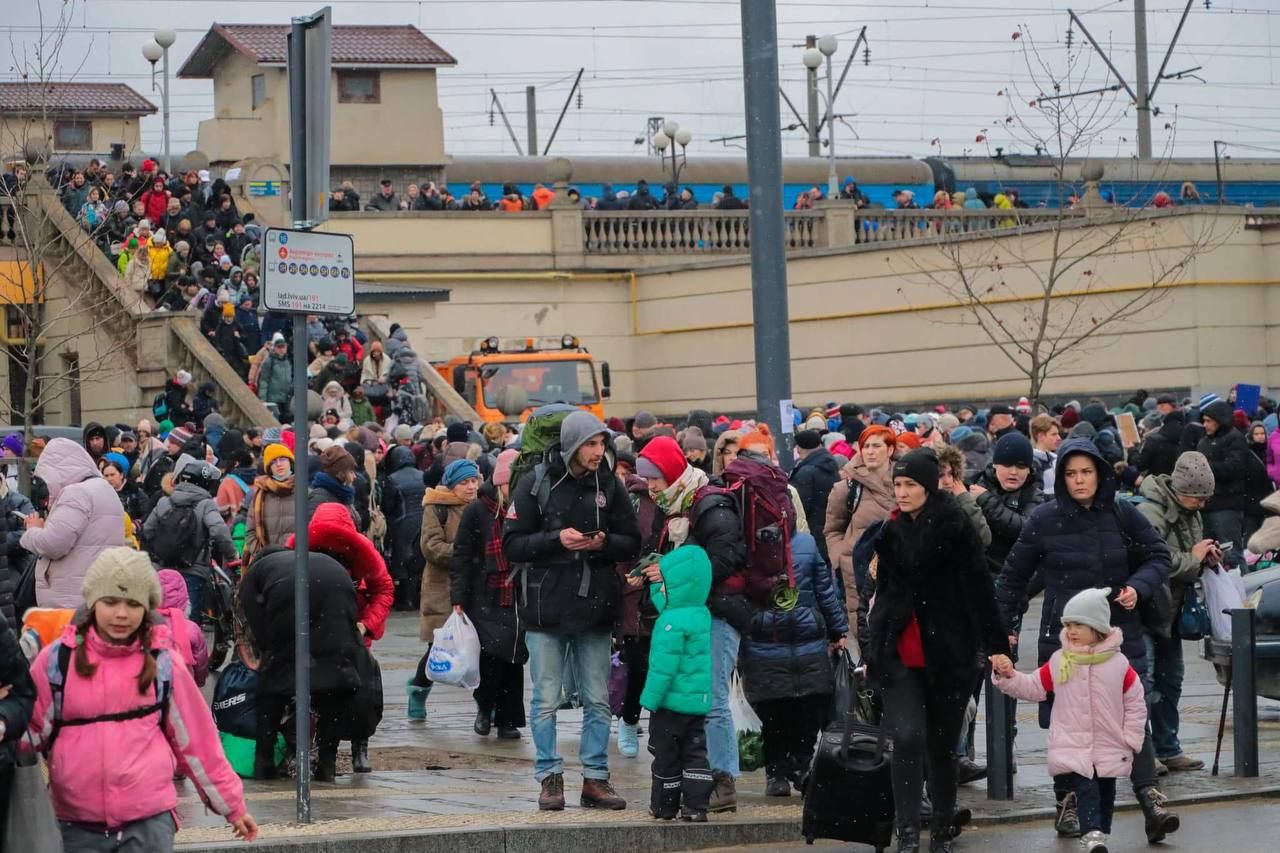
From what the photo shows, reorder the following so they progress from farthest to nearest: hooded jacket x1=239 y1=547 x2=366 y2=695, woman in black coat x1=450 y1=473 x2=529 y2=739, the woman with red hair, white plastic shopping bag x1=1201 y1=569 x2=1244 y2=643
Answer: the woman with red hair < woman in black coat x1=450 y1=473 x2=529 y2=739 < white plastic shopping bag x1=1201 y1=569 x2=1244 y2=643 < hooded jacket x1=239 y1=547 x2=366 y2=695

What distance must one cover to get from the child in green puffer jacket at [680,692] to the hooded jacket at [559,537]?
1.13ft

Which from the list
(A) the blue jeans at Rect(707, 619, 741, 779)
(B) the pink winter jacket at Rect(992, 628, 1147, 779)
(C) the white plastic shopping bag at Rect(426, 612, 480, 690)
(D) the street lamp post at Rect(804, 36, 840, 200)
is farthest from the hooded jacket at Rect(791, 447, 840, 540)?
(D) the street lamp post at Rect(804, 36, 840, 200)

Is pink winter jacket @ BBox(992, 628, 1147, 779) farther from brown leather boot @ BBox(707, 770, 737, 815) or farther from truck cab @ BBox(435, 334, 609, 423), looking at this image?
truck cab @ BBox(435, 334, 609, 423)

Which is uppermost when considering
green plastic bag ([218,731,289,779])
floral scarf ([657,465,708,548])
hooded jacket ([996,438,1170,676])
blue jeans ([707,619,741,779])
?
floral scarf ([657,465,708,548])

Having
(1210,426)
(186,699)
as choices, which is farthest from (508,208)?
(186,699)

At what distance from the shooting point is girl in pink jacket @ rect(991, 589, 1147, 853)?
9.51 meters

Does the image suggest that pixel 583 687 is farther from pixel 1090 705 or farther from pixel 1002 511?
pixel 1002 511

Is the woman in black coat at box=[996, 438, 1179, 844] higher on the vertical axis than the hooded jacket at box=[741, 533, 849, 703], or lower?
higher

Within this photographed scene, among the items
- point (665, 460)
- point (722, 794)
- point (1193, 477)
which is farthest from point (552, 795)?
point (1193, 477)

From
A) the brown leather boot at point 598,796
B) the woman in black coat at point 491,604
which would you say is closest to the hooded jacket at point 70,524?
the brown leather boot at point 598,796

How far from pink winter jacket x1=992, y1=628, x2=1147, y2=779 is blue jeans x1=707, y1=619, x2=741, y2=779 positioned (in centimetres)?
141

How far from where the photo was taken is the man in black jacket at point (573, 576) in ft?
33.9

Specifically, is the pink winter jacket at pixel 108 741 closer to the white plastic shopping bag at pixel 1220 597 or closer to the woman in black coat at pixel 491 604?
the woman in black coat at pixel 491 604

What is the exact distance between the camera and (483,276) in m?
42.1
